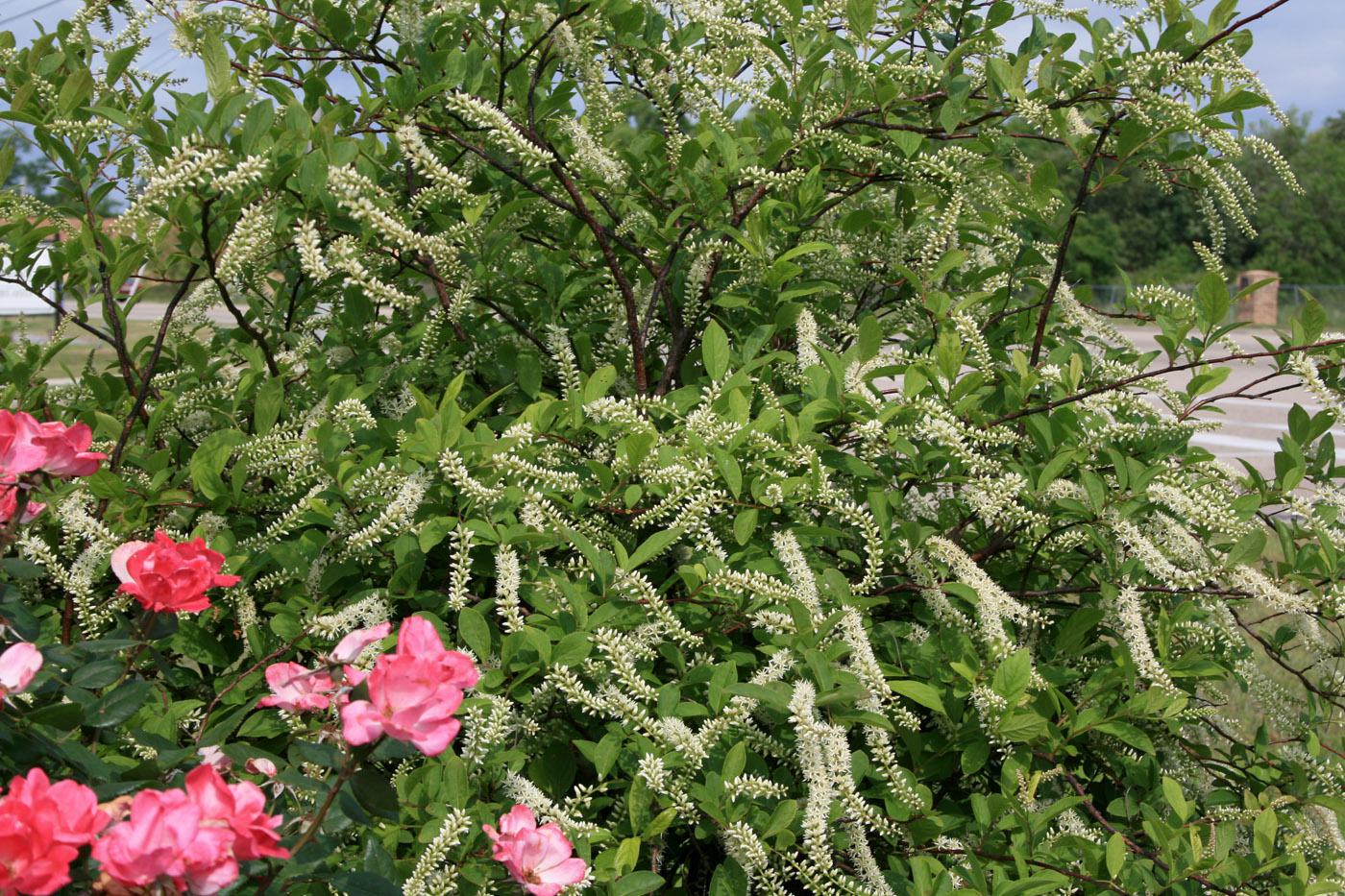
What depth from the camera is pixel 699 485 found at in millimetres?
1799

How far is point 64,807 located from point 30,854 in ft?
0.21

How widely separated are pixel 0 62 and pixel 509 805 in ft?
6.02

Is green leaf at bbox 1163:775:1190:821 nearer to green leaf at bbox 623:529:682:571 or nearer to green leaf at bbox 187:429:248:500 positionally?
green leaf at bbox 623:529:682:571

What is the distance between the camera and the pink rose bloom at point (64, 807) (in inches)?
36.6

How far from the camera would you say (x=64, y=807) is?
0.97 m

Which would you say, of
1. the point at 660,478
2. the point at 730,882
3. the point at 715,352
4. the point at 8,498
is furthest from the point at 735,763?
the point at 8,498

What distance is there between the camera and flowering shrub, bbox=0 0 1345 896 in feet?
5.07

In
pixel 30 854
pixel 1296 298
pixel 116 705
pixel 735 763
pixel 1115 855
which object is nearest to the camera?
pixel 30 854

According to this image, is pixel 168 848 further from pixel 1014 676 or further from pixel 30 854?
pixel 1014 676

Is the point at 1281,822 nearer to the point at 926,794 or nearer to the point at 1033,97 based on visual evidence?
the point at 926,794

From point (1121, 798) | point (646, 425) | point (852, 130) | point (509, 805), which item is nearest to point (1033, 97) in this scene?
point (852, 130)

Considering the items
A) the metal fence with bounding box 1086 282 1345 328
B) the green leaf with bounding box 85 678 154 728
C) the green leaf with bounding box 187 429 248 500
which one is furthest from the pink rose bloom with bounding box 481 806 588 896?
the metal fence with bounding box 1086 282 1345 328

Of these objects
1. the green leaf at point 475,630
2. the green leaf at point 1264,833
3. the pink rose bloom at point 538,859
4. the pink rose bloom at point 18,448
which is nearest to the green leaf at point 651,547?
the green leaf at point 475,630

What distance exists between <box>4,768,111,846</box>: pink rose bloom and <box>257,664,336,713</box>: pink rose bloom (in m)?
0.27
